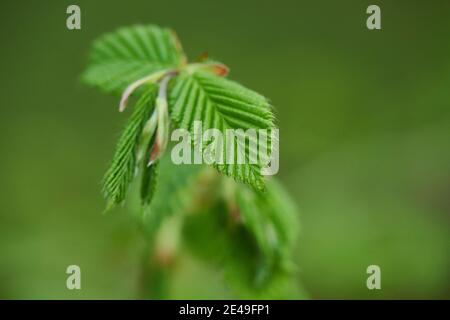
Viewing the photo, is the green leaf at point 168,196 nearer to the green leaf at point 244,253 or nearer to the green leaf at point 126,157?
the green leaf at point 244,253

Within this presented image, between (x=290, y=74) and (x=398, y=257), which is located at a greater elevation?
(x=290, y=74)

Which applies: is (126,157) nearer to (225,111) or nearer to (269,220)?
(225,111)

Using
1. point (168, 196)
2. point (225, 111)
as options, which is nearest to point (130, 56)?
point (168, 196)

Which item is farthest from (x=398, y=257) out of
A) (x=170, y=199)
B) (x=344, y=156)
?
(x=170, y=199)

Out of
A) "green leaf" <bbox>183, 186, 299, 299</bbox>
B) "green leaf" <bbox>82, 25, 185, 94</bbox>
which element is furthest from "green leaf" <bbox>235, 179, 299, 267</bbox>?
"green leaf" <bbox>82, 25, 185, 94</bbox>

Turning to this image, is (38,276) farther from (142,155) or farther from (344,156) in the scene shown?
(142,155)

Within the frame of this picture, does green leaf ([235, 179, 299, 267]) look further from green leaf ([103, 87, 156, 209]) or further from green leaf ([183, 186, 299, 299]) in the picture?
green leaf ([103, 87, 156, 209])
